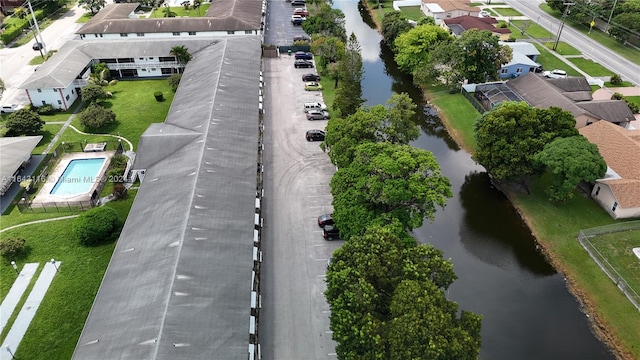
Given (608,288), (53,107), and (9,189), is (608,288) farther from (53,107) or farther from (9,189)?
(53,107)

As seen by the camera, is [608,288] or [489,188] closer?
[608,288]

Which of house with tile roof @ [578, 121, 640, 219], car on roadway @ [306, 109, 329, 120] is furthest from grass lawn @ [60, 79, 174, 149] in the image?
house with tile roof @ [578, 121, 640, 219]

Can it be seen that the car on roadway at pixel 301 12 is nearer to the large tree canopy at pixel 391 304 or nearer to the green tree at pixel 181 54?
the green tree at pixel 181 54

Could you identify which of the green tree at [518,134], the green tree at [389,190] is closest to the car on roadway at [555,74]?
the green tree at [518,134]

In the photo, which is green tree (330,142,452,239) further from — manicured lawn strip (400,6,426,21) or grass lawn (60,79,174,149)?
manicured lawn strip (400,6,426,21)

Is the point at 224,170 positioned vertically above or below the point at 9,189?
above

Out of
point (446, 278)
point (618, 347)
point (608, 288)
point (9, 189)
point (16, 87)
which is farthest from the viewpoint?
point (16, 87)

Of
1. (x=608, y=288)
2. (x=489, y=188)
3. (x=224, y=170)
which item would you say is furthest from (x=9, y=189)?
(x=608, y=288)
